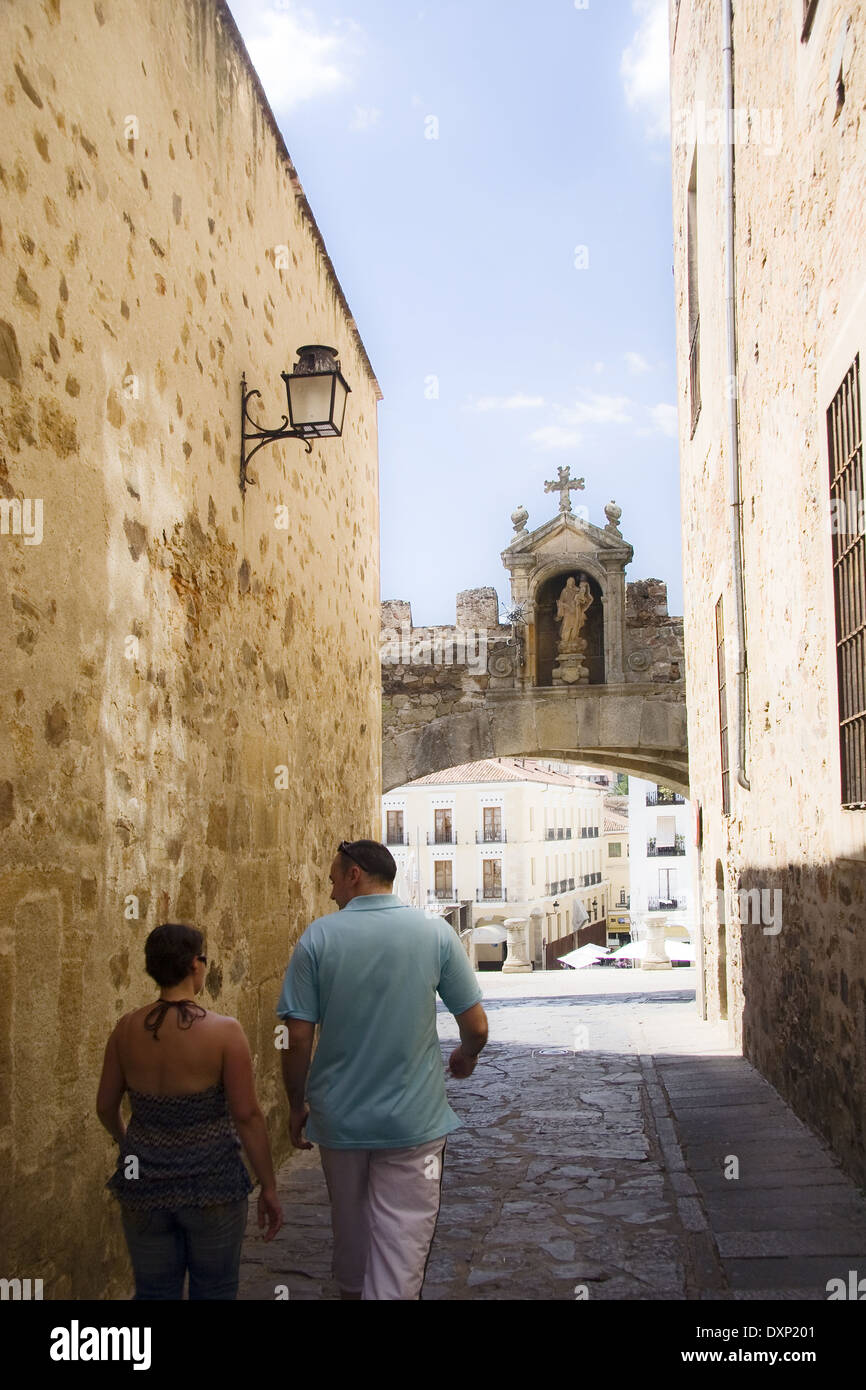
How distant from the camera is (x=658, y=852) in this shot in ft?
131

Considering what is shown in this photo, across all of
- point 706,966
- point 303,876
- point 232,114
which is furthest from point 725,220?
point 706,966

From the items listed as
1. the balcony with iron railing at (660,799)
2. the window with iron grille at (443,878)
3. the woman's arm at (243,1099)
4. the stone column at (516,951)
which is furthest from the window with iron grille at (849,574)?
the balcony with iron railing at (660,799)

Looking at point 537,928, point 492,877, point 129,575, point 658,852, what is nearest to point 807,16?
point 129,575

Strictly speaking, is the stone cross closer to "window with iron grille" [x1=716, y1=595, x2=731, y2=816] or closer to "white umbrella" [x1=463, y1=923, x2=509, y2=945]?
"window with iron grille" [x1=716, y1=595, x2=731, y2=816]

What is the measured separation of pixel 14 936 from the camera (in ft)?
9.48

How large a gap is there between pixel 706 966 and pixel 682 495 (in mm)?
4327

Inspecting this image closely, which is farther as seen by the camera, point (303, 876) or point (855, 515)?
point (303, 876)

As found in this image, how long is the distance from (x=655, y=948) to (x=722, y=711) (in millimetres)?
10775

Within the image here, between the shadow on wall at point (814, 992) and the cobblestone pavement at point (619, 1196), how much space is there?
152 mm

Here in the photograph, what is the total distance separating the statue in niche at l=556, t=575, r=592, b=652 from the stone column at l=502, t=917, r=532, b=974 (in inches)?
321

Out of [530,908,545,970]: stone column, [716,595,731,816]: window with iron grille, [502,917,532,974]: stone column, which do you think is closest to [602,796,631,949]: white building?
[530,908,545,970]: stone column

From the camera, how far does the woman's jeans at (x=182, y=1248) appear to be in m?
2.55

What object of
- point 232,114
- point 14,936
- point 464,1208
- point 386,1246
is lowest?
point 464,1208
